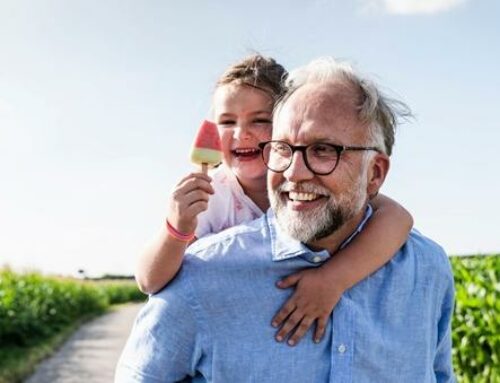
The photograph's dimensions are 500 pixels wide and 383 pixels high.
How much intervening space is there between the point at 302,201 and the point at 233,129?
0.76m

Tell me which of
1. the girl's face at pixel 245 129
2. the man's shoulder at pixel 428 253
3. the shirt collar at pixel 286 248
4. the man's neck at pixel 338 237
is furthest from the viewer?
the girl's face at pixel 245 129

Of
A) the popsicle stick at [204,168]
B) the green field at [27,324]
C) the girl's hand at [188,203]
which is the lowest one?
the green field at [27,324]

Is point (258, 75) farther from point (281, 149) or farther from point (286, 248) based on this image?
point (286, 248)

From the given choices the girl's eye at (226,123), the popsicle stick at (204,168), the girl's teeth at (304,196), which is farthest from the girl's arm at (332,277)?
the girl's eye at (226,123)

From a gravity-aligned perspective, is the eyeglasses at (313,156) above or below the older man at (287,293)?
above

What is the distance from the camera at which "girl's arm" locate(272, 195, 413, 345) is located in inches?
88.1

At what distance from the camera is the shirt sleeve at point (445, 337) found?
256cm

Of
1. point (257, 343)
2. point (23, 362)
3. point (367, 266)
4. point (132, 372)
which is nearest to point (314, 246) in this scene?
point (367, 266)

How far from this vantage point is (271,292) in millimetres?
2273

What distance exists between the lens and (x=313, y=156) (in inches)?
89.3

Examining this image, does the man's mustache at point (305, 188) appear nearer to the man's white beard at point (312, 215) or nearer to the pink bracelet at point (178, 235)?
the man's white beard at point (312, 215)

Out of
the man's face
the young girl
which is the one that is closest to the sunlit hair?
the young girl

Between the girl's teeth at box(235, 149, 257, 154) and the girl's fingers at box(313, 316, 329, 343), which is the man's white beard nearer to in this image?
the girl's fingers at box(313, 316, 329, 343)

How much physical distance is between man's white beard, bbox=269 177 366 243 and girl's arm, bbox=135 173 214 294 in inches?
8.6
